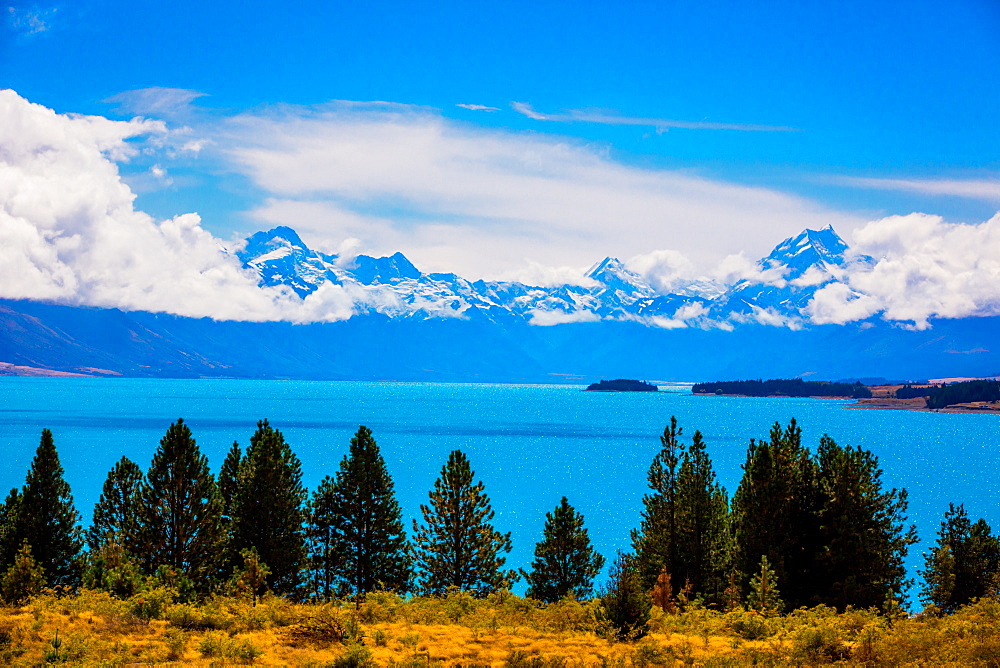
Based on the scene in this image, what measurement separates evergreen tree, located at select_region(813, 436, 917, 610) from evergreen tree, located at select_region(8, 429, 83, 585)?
43339 mm

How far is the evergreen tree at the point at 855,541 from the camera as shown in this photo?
41125 mm

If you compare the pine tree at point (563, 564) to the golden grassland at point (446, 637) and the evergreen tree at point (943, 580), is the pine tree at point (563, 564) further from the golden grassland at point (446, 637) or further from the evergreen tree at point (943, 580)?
the golden grassland at point (446, 637)

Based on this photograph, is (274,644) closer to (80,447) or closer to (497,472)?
(497,472)

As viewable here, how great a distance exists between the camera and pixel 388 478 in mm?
53438

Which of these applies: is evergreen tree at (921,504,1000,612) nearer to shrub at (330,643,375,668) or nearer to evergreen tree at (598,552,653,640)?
evergreen tree at (598,552,653,640)

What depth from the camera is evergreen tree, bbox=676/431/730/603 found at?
4969 cm

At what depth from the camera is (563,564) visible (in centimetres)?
5016

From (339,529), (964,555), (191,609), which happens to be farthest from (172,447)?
(964,555)

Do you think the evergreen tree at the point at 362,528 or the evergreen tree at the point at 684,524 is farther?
the evergreen tree at the point at 362,528

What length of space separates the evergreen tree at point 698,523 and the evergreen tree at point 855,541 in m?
7.42

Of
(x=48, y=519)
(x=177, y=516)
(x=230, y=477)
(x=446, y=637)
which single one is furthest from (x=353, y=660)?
(x=230, y=477)

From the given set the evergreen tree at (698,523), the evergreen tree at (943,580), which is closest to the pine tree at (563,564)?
the evergreen tree at (698,523)

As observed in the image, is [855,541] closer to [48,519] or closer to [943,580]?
[943,580]

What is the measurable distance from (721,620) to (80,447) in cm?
16081
